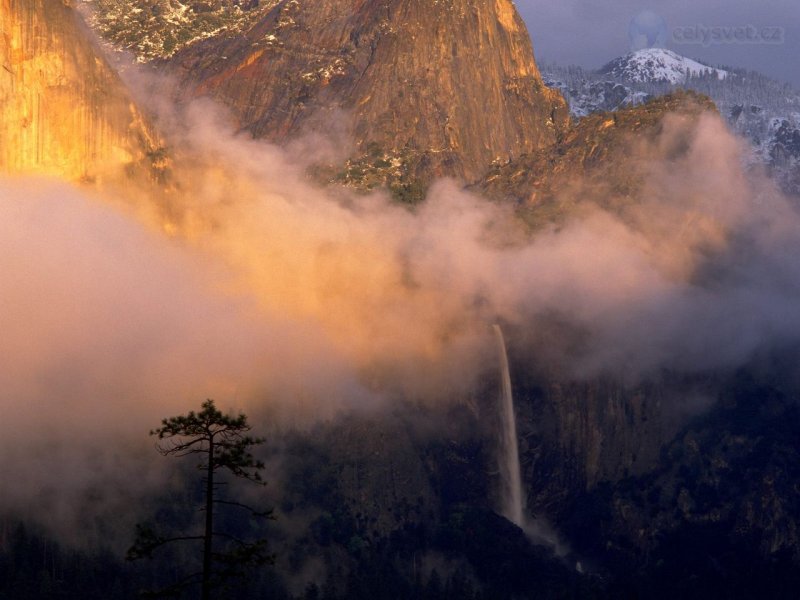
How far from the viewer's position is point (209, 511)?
112 meters

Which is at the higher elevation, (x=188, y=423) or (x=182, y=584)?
(x=188, y=423)

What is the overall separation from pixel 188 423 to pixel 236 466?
4617 mm

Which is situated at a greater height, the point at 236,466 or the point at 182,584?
the point at 236,466

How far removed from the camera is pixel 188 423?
363 ft

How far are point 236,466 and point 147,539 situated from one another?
6.93 metres

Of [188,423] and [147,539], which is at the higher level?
[188,423]

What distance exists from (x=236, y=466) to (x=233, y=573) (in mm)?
6458

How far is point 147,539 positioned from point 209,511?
4054 millimetres

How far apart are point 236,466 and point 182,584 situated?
8335 mm

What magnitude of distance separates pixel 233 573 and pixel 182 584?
4.33 m

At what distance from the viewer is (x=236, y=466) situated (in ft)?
371

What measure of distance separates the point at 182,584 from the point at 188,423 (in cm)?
1103

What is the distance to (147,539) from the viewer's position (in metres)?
111
